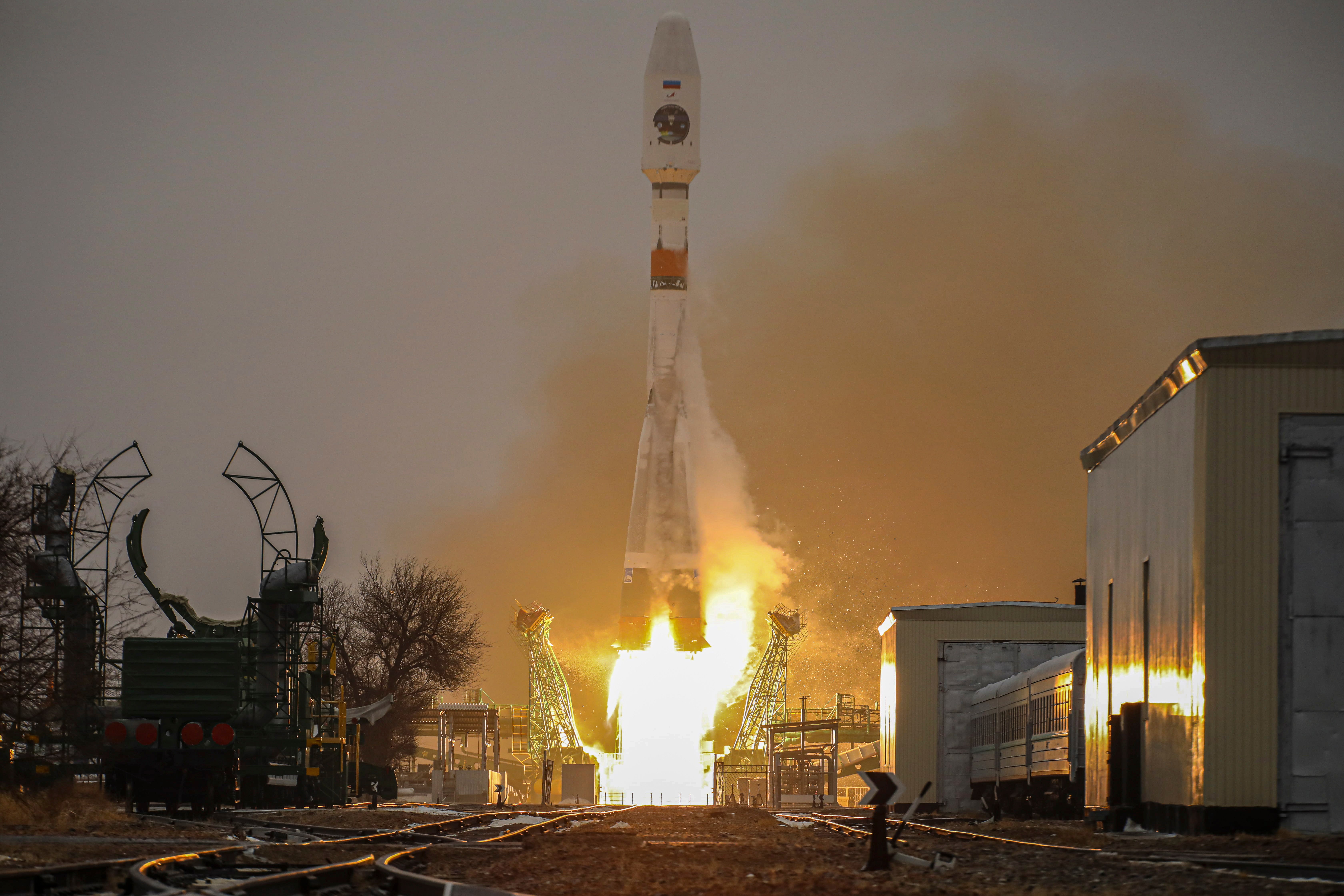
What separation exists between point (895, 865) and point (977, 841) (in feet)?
22.4

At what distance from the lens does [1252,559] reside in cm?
2530

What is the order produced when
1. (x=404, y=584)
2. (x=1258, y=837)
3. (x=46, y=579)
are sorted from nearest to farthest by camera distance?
(x=1258, y=837), (x=46, y=579), (x=404, y=584)

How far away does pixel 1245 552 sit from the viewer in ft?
83.0

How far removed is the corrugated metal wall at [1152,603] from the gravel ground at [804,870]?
2.64m

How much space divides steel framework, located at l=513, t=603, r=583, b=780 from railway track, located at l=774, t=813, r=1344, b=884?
183ft

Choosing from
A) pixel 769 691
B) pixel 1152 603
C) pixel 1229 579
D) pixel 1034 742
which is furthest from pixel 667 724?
pixel 1229 579

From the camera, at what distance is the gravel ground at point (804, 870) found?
Result: 1454 cm

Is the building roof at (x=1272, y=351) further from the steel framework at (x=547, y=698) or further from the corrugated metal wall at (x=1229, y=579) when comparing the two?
the steel framework at (x=547, y=698)

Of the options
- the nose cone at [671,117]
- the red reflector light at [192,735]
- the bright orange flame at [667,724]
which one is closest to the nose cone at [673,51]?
the nose cone at [671,117]

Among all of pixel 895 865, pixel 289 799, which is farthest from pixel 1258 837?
pixel 289 799

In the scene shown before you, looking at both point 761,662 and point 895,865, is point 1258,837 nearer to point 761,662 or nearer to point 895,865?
point 895,865

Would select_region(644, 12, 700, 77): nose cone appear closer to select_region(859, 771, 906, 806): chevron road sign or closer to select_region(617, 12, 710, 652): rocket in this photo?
select_region(617, 12, 710, 652): rocket

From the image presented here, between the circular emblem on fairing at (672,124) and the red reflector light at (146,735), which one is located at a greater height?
the circular emblem on fairing at (672,124)

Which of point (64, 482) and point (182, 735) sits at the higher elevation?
point (64, 482)
